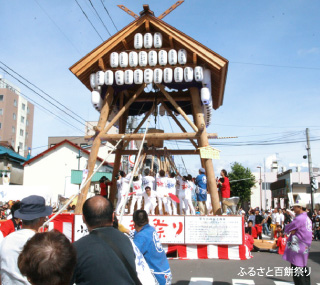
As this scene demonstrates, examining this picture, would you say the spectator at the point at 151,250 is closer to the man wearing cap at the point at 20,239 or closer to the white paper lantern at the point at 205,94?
the man wearing cap at the point at 20,239

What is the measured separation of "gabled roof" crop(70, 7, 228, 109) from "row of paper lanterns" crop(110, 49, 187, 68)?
Result: 354 mm

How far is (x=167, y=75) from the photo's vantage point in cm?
1210

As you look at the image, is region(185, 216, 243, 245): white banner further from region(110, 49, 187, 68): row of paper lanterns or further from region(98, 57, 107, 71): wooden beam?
region(98, 57, 107, 71): wooden beam

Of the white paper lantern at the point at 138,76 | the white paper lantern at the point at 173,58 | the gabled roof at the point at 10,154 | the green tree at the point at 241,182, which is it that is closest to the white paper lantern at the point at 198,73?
the white paper lantern at the point at 173,58

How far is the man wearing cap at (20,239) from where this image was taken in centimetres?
297

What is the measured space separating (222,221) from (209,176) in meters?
1.59

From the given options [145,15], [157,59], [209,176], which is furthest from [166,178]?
[145,15]

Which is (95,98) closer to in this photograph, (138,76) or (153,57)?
(138,76)

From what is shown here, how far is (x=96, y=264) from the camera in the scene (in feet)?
8.30

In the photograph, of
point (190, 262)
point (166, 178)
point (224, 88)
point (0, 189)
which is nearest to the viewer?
point (190, 262)

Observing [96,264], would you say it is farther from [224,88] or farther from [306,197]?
[306,197]

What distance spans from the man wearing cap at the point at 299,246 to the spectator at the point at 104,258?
494cm

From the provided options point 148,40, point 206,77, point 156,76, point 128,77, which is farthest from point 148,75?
point 206,77

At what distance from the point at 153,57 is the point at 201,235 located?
6.18m
